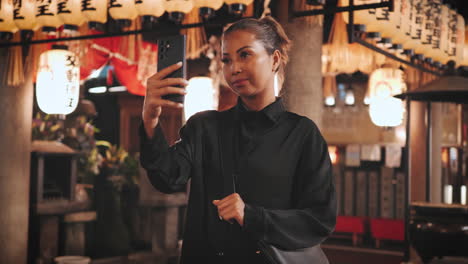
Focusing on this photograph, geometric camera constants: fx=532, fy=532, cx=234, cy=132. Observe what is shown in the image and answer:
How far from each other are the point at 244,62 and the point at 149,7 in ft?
13.2

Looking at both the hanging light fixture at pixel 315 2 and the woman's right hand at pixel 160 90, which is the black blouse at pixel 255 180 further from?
the hanging light fixture at pixel 315 2

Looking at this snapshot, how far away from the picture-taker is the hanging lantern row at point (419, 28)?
564cm

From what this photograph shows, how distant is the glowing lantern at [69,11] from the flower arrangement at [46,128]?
250 centimetres

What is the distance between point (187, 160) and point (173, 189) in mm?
97

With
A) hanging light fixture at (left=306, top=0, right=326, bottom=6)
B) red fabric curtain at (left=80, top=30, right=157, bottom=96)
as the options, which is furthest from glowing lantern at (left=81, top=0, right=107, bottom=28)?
hanging light fixture at (left=306, top=0, right=326, bottom=6)

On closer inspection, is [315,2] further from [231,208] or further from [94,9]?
[231,208]

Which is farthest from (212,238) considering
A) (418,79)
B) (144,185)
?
(418,79)

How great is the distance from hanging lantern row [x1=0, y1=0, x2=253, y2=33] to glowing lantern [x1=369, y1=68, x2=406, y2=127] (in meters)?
4.74

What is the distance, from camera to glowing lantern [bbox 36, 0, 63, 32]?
565cm

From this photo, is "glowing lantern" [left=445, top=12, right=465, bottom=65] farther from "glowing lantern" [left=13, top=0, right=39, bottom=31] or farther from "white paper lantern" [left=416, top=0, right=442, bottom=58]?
"glowing lantern" [left=13, top=0, right=39, bottom=31]

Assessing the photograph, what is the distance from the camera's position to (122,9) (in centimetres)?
→ 546

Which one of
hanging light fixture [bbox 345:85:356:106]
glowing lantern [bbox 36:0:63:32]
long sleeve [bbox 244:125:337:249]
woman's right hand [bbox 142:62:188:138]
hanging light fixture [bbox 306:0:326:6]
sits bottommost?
long sleeve [bbox 244:125:337:249]

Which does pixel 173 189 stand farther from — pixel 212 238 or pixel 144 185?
pixel 144 185

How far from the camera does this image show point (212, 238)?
154 centimetres
